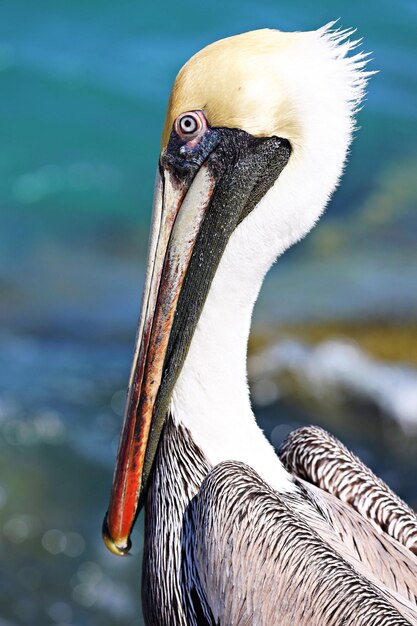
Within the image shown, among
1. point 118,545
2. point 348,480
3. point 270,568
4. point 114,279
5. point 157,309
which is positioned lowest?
point 118,545

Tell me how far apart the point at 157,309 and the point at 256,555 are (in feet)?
2.84

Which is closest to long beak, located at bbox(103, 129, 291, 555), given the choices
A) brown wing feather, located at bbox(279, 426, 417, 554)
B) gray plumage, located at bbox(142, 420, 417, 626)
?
gray plumage, located at bbox(142, 420, 417, 626)

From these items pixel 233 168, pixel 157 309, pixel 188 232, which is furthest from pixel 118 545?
pixel 233 168

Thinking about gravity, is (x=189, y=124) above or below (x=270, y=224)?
above

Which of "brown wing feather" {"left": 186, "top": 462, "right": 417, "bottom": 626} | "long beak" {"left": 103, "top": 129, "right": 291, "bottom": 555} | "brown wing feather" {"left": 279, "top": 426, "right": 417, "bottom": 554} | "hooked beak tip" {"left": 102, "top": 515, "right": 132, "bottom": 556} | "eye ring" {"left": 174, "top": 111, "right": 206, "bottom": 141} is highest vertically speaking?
"eye ring" {"left": 174, "top": 111, "right": 206, "bottom": 141}

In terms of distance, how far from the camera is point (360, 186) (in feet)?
35.4

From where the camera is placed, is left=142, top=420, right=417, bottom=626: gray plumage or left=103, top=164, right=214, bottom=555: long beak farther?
left=103, top=164, right=214, bottom=555: long beak

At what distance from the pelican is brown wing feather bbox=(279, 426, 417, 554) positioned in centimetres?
1

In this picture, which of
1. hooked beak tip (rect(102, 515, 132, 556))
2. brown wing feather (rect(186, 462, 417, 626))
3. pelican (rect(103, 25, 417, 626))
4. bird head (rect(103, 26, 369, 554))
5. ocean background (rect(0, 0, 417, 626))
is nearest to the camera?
brown wing feather (rect(186, 462, 417, 626))

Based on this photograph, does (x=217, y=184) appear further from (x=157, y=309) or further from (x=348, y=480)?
(x=348, y=480)

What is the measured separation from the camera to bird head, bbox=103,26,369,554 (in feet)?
10.8

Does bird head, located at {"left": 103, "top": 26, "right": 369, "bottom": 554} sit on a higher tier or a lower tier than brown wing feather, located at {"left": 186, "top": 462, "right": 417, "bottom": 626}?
higher

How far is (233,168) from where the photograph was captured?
11.2ft

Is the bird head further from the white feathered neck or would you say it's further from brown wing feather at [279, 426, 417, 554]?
brown wing feather at [279, 426, 417, 554]
